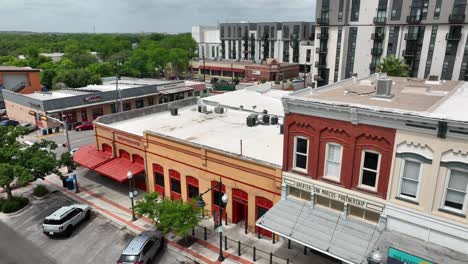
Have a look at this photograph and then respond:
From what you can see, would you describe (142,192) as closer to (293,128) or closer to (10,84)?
(293,128)

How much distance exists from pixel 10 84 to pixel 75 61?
45.1 meters

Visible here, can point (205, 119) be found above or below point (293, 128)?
below

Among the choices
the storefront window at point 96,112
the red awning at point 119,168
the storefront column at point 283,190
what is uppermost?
the storefront column at point 283,190

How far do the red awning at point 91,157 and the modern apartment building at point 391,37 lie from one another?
178ft

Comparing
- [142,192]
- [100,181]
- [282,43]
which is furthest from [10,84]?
[282,43]

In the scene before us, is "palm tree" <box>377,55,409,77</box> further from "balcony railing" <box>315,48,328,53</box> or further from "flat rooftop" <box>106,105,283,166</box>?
"balcony railing" <box>315,48,328,53</box>

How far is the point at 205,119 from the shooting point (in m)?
32.9

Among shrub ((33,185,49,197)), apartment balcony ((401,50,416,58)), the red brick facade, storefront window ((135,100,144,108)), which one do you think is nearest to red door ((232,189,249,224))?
the red brick facade

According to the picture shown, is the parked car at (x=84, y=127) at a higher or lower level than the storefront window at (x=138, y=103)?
lower

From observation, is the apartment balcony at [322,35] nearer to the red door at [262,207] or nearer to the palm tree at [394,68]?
the palm tree at [394,68]

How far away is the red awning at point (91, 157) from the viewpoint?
1187 inches

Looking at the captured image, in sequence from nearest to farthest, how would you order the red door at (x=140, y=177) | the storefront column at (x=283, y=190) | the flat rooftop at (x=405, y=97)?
1. the flat rooftop at (x=405, y=97)
2. the storefront column at (x=283, y=190)
3. the red door at (x=140, y=177)

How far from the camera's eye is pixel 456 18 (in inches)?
2238

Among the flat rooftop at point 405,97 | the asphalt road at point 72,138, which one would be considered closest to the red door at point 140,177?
the flat rooftop at point 405,97
